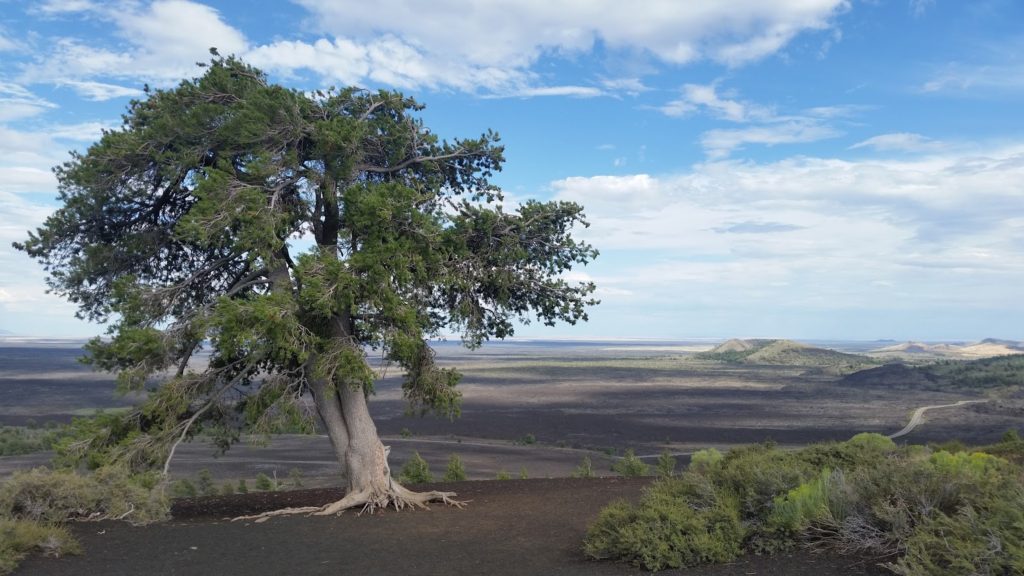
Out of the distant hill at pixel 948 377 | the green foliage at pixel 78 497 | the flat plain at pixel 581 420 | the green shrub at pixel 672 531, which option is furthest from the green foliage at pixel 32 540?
the distant hill at pixel 948 377

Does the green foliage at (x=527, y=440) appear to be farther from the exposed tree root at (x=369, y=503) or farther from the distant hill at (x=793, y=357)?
the distant hill at (x=793, y=357)

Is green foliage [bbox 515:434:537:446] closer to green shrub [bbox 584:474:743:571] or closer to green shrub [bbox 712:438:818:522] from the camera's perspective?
green shrub [bbox 712:438:818:522]

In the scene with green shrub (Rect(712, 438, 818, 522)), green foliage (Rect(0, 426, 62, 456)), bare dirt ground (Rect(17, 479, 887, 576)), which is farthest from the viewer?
green foliage (Rect(0, 426, 62, 456))

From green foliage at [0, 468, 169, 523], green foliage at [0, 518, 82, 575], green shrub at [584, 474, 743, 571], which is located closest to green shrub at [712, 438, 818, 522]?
green shrub at [584, 474, 743, 571]

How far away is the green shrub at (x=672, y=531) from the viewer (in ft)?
26.6

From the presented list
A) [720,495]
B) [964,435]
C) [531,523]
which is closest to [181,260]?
[531,523]

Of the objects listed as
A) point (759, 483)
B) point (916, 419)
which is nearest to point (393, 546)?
point (759, 483)

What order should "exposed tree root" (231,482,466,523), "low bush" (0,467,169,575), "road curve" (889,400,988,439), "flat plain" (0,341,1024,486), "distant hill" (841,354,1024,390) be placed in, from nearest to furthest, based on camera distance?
"low bush" (0,467,169,575)
"exposed tree root" (231,482,466,523)
"flat plain" (0,341,1024,486)
"road curve" (889,400,988,439)
"distant hill" (841,354,1024,390)

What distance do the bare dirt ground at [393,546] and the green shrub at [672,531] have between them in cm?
17

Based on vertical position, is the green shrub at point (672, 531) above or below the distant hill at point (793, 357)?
above

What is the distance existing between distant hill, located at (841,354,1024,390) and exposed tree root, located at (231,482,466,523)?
77.1 m

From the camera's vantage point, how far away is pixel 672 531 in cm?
833

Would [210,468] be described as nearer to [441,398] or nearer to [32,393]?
[441,398]

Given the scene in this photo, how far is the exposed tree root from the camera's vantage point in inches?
506
